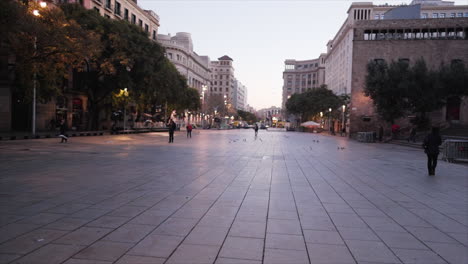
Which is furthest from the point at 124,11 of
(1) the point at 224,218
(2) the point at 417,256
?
(2) the point at 417,256

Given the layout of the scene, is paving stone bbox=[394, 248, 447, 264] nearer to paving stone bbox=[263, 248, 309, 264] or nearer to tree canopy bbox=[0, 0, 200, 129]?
paving stone bbox=[263, 248, 309, 264]

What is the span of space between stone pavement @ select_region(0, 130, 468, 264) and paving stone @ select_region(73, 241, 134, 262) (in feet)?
0.04

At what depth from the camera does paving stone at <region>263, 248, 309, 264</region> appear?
3703 mm

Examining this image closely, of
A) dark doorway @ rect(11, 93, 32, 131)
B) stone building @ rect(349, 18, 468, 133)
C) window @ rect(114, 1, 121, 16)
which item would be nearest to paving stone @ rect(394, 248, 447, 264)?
dark doorway @ rect(11, 93, 32, 131)

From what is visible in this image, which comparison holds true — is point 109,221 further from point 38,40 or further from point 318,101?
point 318,101

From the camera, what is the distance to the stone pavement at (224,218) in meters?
3.90

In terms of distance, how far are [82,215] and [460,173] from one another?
1255 centimetres

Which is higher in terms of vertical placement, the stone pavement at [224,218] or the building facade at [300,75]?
the building facade at [300,75]

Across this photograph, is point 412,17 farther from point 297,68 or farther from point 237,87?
point 237,87

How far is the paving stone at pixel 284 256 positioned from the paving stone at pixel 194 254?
61cm

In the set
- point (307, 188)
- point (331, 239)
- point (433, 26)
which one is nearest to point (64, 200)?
point (331, 239)

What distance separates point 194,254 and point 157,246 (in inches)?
20.2

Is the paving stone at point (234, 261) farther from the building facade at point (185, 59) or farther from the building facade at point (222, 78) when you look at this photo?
the building facade at point (222, 78)

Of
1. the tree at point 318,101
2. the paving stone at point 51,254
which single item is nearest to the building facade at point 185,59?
the tree at point 318,101
